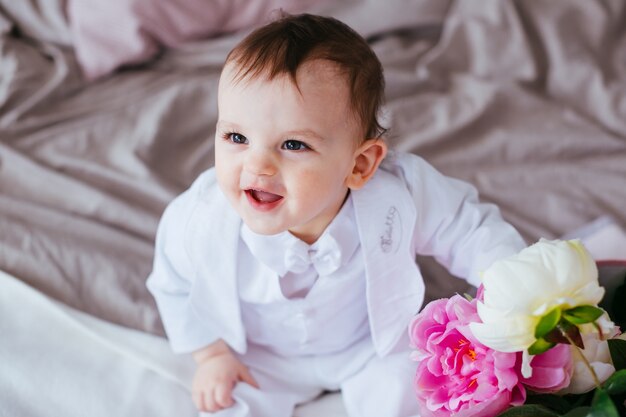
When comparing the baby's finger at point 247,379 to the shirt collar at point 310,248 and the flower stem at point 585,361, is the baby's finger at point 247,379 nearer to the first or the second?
the shirt collar at point 310,248

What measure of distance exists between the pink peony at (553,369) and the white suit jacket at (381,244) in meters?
0.27

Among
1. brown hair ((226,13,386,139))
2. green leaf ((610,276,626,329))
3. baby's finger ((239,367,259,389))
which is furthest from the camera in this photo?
baby's finger ((239,367,259,389))

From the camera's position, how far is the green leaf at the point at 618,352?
0.68m

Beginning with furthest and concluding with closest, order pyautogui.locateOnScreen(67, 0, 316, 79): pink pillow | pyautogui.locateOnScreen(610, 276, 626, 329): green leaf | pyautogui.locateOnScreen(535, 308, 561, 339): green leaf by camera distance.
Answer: pyautogui.locateOnScreen(67, 0, 316, 79): pink pillow → pyautogui.locateOnScreen(610, 276, 626, 329): green leaf → pyautogui.locateOnScreen(535, 308, 561, 339): green leaf

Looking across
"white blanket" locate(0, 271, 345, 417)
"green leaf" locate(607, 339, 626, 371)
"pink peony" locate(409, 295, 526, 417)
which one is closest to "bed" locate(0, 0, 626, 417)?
"white blanket" locate(0, 271, 345, 417)

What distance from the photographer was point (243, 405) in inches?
38.6

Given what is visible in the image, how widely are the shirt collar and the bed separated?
0.17 m

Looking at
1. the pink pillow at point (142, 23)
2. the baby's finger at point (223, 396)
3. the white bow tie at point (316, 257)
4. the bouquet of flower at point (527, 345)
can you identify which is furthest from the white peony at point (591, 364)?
the pink pillow at point (142, 23)

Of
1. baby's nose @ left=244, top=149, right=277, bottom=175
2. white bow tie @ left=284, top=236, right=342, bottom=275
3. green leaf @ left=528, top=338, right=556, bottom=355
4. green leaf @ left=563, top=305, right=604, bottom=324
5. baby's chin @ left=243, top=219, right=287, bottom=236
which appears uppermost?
green leaf @ left=563, top=305, right=604, bottom=324

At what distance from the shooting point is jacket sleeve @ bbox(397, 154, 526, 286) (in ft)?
3.10

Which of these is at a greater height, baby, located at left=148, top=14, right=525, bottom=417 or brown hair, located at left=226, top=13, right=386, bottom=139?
brown hair, located at left=226, top=13, right=386, bottom=139

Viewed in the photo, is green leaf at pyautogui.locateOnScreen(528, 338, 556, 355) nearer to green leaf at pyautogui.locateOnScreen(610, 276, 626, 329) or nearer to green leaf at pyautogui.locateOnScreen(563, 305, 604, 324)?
green leaf at pyautogui.locateOnScreen(563, 305, 604, 324)

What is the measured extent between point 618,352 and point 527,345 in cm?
12

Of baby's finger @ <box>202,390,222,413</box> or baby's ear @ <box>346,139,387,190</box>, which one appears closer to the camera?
baby's ear @ <box>346,139,387,190</box>
